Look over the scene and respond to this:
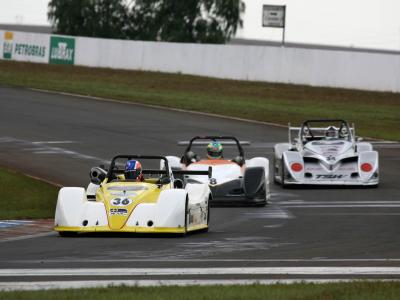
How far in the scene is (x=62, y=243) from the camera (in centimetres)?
1653

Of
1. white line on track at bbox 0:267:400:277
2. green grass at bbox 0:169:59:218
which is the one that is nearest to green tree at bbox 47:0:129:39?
green grass at bbox 0:169:59:218

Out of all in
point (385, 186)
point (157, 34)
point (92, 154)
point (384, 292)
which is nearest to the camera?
point (384, 292)

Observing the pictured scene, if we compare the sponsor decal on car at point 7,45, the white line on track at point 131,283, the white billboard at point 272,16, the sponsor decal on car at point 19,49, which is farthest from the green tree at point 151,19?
the white line on track at point 131,283

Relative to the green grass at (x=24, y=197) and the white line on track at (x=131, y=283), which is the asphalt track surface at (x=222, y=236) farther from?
the green grass at (x=24, y=197)

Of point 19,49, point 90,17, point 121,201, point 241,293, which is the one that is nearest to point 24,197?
point 121,201

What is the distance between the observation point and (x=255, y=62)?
54.9 meters

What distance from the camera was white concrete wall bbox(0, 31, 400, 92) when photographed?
49375mm

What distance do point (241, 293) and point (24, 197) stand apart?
13244mm

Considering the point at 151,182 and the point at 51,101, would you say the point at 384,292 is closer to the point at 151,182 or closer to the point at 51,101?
the point at 151,182

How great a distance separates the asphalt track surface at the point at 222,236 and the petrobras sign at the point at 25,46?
2719cm

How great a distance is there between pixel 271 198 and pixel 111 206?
7755 millimetres

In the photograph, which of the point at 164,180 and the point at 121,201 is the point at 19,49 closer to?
the point at 164,180

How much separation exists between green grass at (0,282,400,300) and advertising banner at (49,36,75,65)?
5370 cm

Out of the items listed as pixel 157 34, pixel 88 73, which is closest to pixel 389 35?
pixel 157 34
